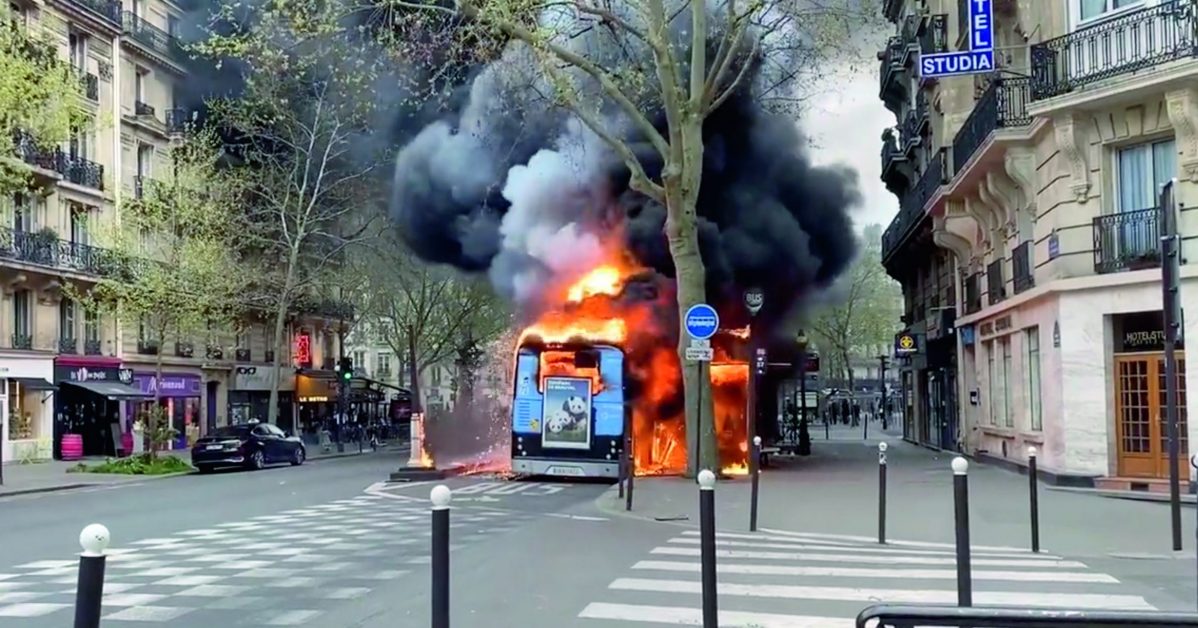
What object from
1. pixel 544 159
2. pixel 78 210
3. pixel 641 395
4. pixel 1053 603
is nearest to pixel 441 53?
pixel 544 159

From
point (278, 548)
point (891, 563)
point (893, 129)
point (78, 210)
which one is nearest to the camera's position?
point (891, 563)

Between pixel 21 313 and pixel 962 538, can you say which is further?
pixel 21 313

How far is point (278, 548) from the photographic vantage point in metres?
11.8

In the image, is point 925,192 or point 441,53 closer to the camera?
point 441,53

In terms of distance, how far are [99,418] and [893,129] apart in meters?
29.1

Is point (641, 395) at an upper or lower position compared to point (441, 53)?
lower

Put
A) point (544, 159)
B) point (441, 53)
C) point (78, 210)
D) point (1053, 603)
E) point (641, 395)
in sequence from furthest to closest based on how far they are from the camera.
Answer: point (78, 210) < point (544, 159) < point (641, 395) < point (441, 53) < point (1053, 603)

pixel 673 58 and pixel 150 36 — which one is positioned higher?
pixel 150 36

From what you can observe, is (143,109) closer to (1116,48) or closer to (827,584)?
(1116,48)

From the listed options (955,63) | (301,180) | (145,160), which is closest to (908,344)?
(955,63)

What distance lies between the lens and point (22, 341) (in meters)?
33.1

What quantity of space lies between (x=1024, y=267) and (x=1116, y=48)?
191 inches

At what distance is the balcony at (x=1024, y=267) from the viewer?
20.6 metres

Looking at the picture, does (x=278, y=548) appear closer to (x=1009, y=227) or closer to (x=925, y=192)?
(x=1009, y=227)
